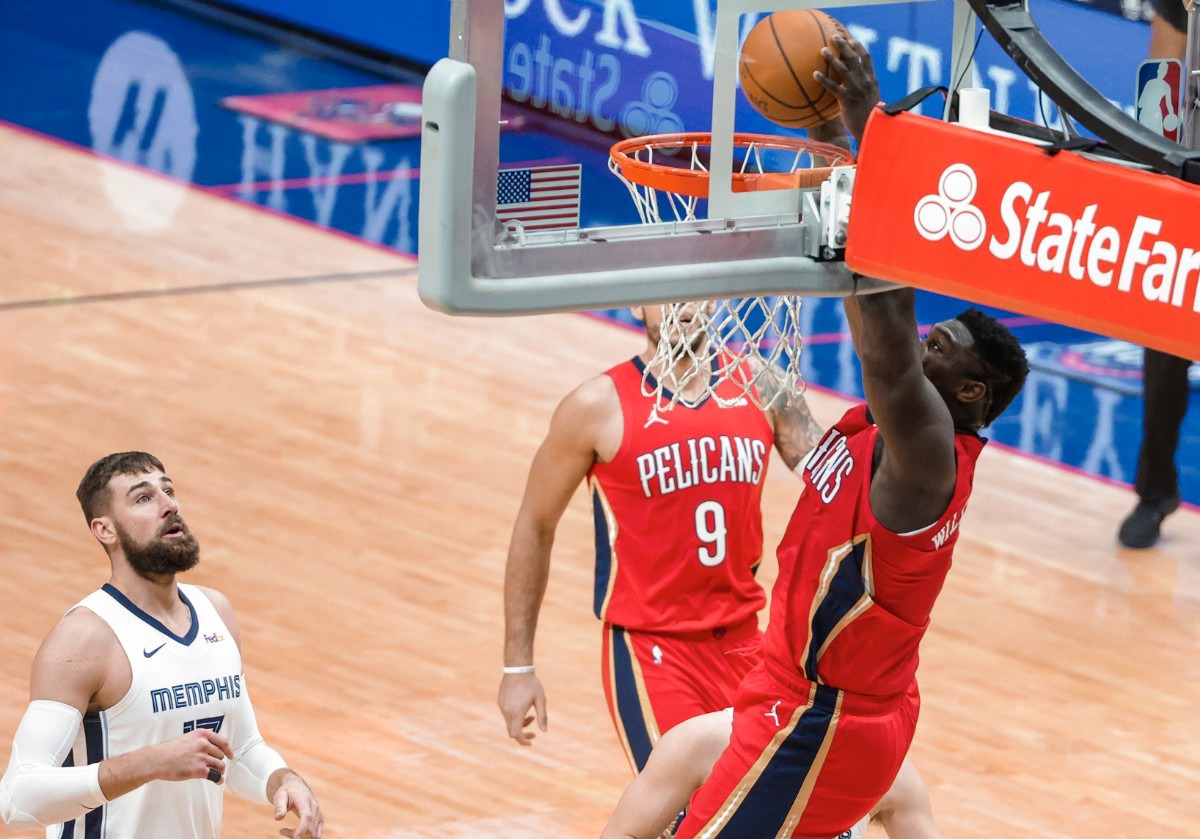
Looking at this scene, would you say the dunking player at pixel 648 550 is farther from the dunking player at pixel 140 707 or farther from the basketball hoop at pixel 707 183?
the dunking player at pixel 140 707

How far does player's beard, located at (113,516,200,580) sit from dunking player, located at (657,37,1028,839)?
1300 millimetres

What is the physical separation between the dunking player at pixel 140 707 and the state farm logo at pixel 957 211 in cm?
191

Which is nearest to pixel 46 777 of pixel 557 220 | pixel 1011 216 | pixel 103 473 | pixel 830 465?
pixel 103 473

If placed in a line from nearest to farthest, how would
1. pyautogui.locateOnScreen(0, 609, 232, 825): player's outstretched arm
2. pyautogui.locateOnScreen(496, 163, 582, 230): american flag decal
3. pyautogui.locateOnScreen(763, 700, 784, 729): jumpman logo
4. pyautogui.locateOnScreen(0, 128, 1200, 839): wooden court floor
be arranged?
pyautogui.locateOnScreen(496, 163, 582, 230): american flag decal
pyautogui.locateOnScreen(0, 609, 232, 825): player's outstretched arm
pyautogui.locateOnScreen(763, 700, 784, 729): jumpman logo
pyautogui.locateOnScreen(0, 128, 1200, 839): wooden court floor

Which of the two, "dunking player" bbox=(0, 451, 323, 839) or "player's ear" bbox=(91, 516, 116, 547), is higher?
"player's ear" bbox=(91, 516, 116, 547)

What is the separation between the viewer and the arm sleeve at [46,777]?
447cm

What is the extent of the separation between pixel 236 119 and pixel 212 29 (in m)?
2.75

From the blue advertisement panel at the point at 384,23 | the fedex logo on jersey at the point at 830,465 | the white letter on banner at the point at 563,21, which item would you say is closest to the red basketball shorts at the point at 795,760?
the fedex logo on jersey at the point at 830,465

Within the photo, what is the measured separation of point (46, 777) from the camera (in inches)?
176

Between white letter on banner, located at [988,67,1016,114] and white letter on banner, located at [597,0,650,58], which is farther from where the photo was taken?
white letter on banner, located at [597,0,650,58]

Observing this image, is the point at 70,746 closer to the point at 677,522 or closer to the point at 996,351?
the point at 677,522

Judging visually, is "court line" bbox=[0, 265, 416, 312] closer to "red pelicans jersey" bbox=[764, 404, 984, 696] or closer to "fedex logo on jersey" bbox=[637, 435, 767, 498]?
"fedex logo on jersey" bbox=[637, 435, 767, 498]

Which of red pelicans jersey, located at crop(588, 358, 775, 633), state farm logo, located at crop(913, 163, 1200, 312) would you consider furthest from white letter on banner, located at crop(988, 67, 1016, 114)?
red pelicans jersey, located at crop(588, 358, 775, 633)

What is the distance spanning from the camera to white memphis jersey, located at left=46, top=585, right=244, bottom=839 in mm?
4734
